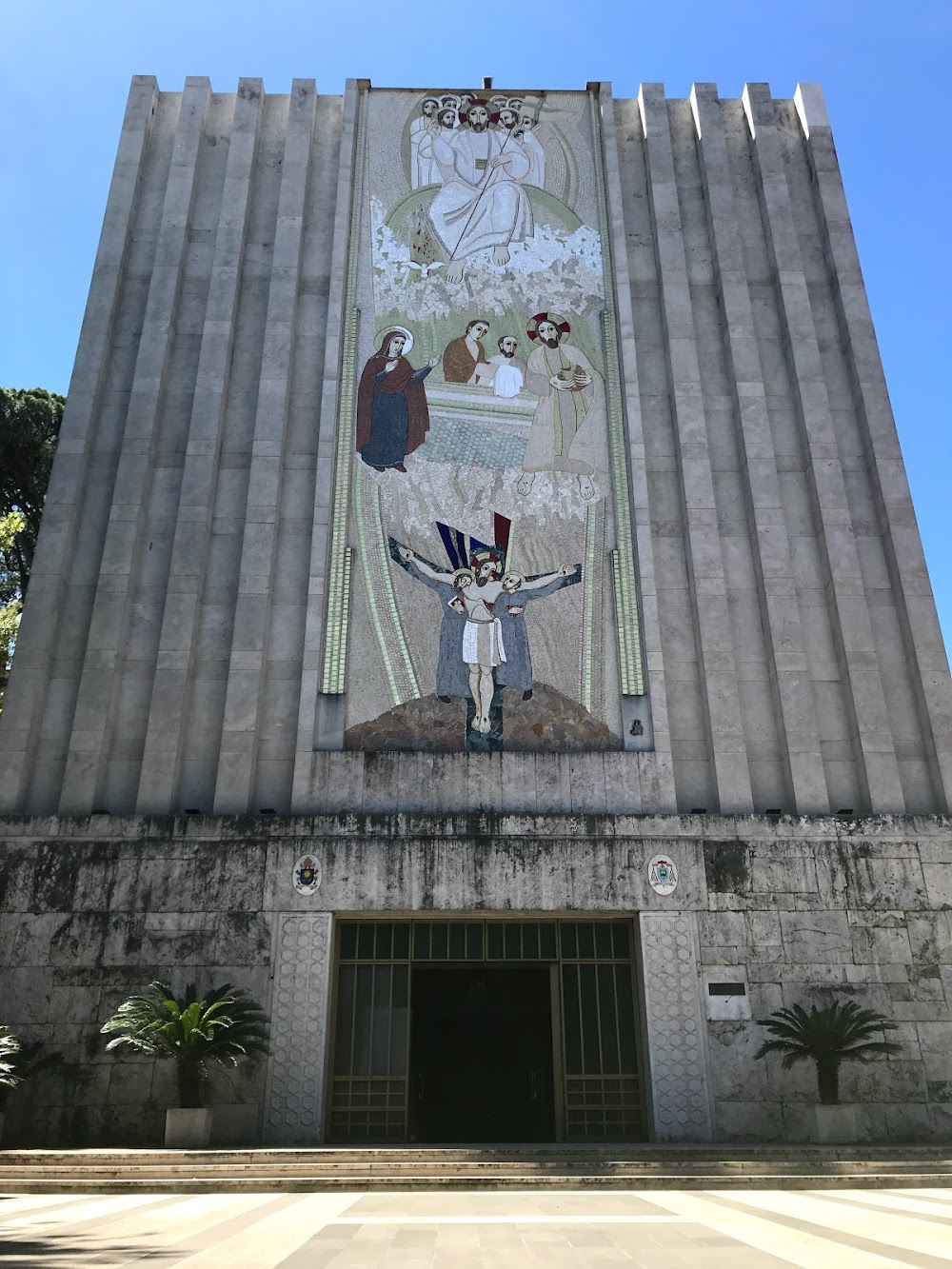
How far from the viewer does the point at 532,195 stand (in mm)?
22219

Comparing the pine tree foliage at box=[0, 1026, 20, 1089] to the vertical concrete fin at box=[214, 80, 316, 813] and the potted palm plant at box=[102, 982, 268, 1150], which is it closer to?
the potted palm plant at box=[102, 982, 268, 1150]

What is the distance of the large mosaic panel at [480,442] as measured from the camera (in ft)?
57.5

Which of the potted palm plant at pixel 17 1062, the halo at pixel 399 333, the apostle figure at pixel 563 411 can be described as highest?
the halo at pixel 399 333

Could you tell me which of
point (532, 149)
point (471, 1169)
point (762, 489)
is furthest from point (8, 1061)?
point (532, 149)

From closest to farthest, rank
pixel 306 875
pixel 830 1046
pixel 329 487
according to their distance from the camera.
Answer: pixel 830 1046, pixel 306 875, pixel 329 487

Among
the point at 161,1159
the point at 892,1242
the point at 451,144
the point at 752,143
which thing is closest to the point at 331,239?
the point at 451,144

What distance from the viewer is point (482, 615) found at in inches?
709

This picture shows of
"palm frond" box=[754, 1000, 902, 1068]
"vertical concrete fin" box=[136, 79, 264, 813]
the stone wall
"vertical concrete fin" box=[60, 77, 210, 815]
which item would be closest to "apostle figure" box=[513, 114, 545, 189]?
"vertical concrete fin" box=[136, 79, 264, 813]

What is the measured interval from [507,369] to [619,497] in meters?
3.68

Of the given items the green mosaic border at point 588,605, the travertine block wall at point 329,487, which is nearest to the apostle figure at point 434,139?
the travertine block wall at point 329,487

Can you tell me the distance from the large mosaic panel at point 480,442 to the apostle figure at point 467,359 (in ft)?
0.11

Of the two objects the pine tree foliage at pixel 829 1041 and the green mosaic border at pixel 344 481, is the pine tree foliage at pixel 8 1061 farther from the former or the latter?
the pine tree foliage at pixel 829 1041

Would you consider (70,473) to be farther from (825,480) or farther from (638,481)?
(825,480)

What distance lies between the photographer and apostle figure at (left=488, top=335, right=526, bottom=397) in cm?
2012
